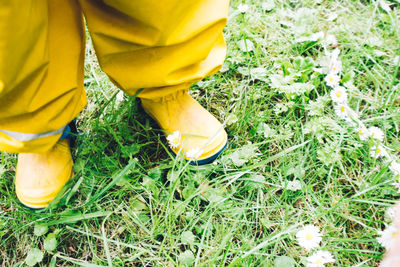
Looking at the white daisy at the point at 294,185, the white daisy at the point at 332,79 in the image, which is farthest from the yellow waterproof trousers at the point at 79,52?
the white daisy at the point at 332,79

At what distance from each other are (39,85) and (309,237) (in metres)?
0.99

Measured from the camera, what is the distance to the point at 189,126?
1253mm

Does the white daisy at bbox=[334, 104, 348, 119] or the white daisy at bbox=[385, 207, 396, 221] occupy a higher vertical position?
the white daisy at bbox=[334, 104, 348, 119]

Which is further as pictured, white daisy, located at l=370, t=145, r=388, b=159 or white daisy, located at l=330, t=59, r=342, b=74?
white daisy, located at l=330, t=59, r=342, b=74

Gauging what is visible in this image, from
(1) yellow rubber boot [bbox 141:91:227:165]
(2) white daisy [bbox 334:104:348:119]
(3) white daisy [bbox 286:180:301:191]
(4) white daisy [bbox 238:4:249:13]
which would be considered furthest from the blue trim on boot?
(4) white daisy [bbox 238:4:249:13]

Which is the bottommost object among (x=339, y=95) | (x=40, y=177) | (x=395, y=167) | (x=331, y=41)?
(x=40, y=177)

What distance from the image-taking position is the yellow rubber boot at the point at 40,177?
115cm

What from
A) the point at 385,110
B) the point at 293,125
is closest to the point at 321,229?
the point at 293,125

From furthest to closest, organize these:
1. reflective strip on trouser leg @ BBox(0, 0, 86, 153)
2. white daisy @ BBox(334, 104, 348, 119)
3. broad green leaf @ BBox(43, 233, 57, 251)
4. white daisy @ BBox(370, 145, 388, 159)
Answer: white daisy @ BBox(334, 104, 348, 119) → white daisy @ BBox(370, 145, 388, 159) → broad green leaf @ BBox(43, 233, 57, 251) → reflective strip on trouser leg @ BBox(0, 0, 86, 153)

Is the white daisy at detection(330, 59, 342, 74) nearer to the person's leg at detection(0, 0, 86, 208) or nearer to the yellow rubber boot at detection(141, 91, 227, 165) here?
the yellow rubber boot at detection(141, 91, 227, 165)

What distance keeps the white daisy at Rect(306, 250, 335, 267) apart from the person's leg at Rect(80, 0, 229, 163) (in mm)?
503

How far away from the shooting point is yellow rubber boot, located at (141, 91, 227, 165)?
3.98 feet

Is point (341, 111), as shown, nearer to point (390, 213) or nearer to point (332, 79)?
point (332, 79)

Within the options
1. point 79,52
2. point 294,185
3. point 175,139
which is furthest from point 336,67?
point 79,52
